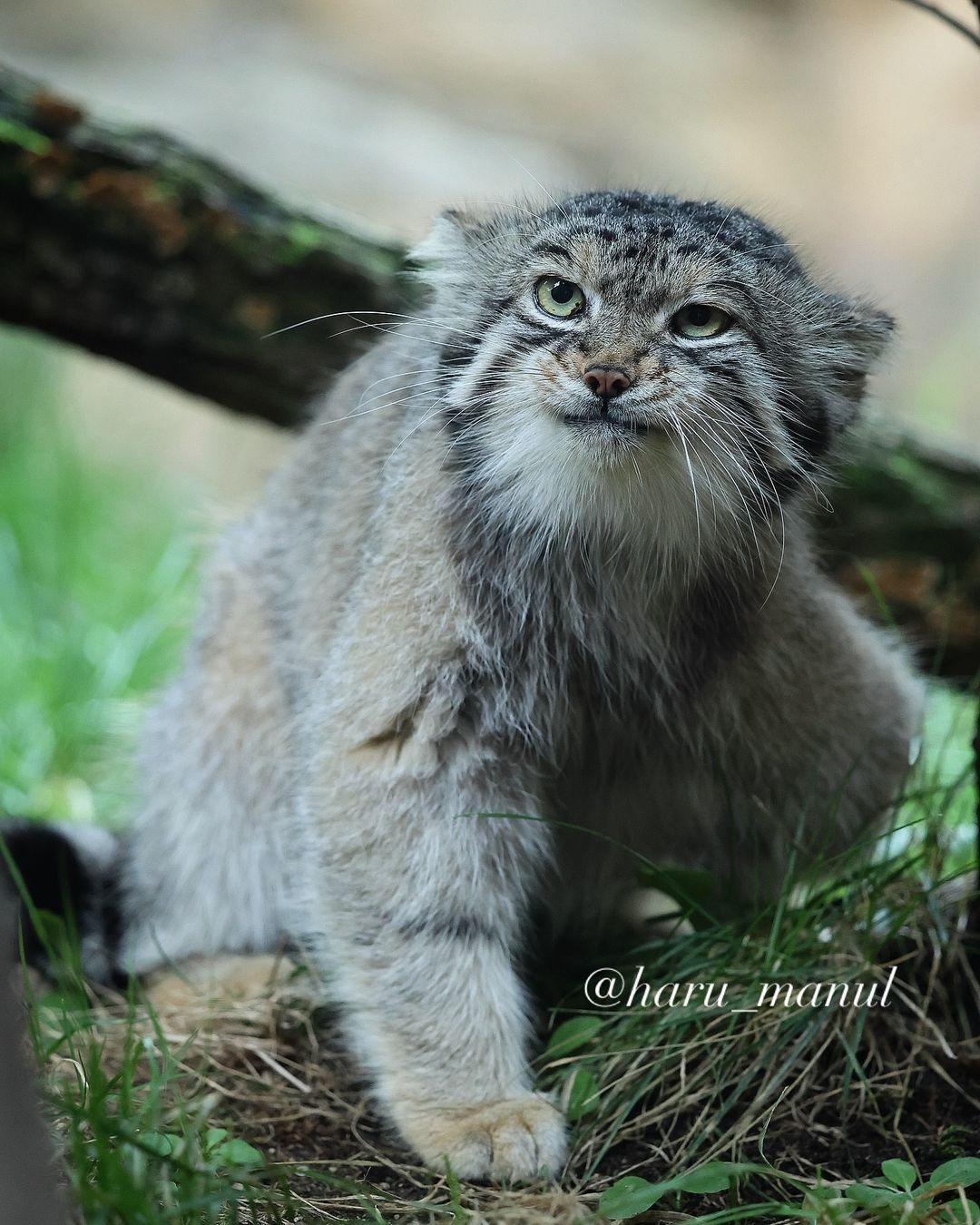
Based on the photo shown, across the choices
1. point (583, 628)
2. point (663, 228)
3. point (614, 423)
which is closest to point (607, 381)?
point (614, 423)

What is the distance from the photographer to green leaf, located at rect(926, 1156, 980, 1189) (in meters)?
2.59

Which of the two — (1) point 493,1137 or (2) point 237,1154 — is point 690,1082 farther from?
(2) point 237,1154

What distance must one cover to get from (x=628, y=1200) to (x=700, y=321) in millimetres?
1822

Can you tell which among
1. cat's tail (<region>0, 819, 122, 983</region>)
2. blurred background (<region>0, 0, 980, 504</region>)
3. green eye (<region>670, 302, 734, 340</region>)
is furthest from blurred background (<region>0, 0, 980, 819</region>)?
green eye (<region>670, 302, 734, 340</region>)

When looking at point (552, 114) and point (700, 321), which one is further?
point (552, 114)

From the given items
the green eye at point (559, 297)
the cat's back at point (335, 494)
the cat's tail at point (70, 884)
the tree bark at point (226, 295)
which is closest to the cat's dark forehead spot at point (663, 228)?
the green eye at point (559, 297)

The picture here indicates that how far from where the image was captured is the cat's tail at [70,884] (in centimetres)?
388

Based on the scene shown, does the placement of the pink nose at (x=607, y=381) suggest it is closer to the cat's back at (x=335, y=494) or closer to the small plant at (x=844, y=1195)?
the cat's back at (x=335, y=494)

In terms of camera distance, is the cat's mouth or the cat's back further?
the cat's back

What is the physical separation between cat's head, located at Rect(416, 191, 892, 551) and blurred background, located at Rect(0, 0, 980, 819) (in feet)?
22.5

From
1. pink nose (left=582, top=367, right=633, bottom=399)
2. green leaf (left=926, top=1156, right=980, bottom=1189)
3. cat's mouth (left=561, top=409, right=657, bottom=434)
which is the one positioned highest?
pink nose (left=582, top=367, right=633, bottom=399)

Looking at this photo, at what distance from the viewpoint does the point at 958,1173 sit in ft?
8.57

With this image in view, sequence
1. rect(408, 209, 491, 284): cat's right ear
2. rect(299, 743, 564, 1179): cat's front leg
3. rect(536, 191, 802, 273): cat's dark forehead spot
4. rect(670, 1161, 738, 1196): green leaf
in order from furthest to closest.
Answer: rect(408, 209, 491, 284): cat's right ear < rect(299, 743, 564, 1179): cat's front leg < rect(536, 191, 802, 273): cat's dark forehead spot < rect(670, 1161, 738, 1196): green leaf

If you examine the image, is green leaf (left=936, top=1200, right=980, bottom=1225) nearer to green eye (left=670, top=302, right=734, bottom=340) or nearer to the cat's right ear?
green eye (left=670, top=302, right=734, bottom=340)
